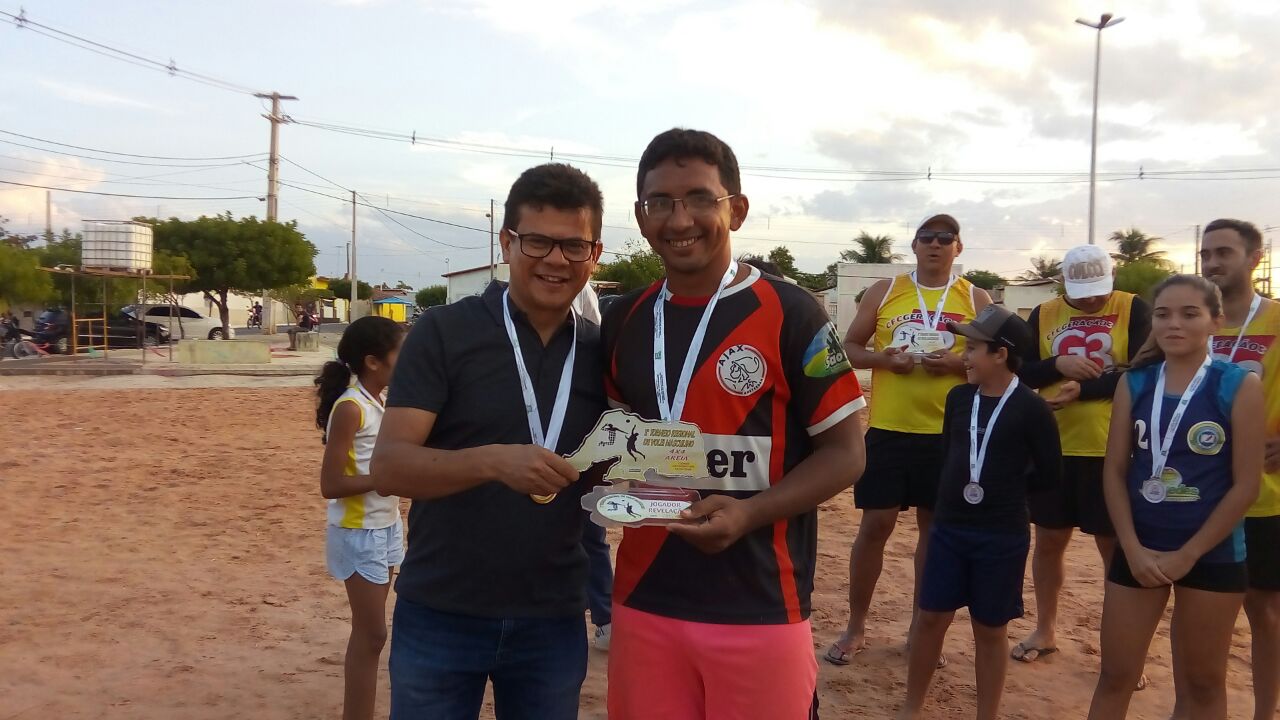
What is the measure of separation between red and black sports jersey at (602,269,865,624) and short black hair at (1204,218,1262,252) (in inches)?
108

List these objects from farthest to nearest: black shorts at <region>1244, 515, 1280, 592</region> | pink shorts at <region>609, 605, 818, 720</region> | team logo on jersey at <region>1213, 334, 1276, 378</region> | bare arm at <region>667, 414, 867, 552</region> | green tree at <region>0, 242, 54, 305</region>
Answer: green tree at <region>0, 242, 54, 305</region> < team logo on jersey at <region>1213, 334, 1276, 378</region> < black shorts at <region>1244, 515, 1280, 592</region> < pink shorts at <region>609, 605, 818, 720</region> < bare arm at <region>667, 414, 867, 552</region>

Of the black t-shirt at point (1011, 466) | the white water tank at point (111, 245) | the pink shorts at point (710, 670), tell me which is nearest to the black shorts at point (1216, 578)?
the black t-shirt at point (1011, 466)

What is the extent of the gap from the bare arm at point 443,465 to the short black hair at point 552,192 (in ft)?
2.01

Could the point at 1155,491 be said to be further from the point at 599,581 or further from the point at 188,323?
the point at 188,323

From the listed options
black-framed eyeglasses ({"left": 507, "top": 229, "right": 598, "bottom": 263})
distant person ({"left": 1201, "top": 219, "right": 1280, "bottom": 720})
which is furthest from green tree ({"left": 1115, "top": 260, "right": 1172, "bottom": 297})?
black-framed eyeglasses ({"left": 507, "top": 229, "right": 598, "bottom": 263})

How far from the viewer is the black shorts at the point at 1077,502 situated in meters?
4.45

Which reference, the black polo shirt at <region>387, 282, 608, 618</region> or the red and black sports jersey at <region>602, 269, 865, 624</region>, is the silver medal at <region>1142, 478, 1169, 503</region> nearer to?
the red and black sports jersey at <region>602, 269, 865, 624</region>

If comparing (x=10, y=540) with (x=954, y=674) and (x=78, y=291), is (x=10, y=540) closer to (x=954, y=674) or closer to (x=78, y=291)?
(x=954, y=674)

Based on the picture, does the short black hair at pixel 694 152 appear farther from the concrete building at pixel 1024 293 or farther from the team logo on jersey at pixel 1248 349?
the concrete building at pixel 1024 293

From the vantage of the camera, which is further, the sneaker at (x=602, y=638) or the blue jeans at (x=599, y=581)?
the sneaker at (x=602, y=638)

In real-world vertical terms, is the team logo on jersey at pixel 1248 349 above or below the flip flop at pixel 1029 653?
above

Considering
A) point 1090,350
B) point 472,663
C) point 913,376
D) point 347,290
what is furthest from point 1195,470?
point 347,290

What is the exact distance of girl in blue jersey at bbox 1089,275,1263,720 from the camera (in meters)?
3.12

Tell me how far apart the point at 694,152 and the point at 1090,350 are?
124 inches
